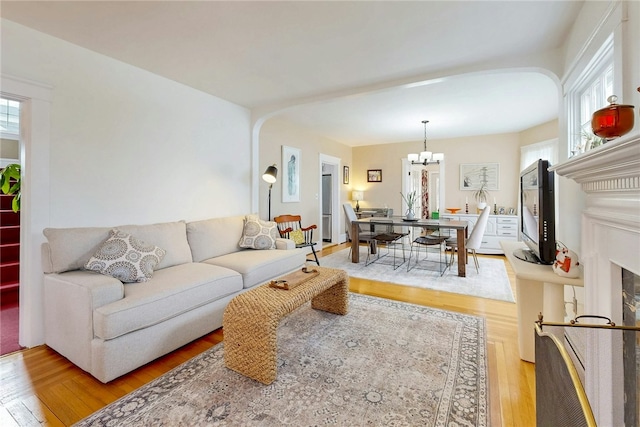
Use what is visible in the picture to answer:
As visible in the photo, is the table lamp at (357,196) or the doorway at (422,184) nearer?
the doorway at (422,184)

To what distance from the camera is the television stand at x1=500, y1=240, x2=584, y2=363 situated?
1.84 metres

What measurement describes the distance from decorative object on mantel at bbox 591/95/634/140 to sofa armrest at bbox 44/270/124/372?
2771mm

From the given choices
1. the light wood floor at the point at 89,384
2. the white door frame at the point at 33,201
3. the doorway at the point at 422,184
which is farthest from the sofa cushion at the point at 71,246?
the doorway at the point at 422,184

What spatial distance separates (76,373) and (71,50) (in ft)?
8.42

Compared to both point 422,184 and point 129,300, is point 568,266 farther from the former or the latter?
point 422,184

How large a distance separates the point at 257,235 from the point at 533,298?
9.13 feet

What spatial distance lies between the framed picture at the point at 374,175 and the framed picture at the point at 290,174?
8.34 ft

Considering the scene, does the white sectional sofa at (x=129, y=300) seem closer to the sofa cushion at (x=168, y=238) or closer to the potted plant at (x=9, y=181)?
the sofa cushion at (x=168, y=238)

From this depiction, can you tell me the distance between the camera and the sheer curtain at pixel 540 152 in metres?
4.79

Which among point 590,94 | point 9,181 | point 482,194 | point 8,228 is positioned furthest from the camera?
point 482,194

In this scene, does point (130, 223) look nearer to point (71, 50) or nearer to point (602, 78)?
point (71, 50)

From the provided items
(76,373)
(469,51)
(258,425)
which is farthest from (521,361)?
(76,373)

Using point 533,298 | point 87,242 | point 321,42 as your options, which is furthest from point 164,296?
point 533,298

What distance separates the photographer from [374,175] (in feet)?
23.5
